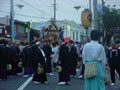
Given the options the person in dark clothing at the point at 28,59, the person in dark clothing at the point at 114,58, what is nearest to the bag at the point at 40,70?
the person in dark clothing at the point at 114,58

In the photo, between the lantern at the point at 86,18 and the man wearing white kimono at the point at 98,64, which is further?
the lantern at the point at 86,18

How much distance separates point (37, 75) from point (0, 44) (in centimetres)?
278

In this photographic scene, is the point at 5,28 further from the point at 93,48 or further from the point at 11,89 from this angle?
the point at 93,48

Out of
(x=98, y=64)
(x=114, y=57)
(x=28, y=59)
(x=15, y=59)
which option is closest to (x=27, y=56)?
(x=28, y=59)

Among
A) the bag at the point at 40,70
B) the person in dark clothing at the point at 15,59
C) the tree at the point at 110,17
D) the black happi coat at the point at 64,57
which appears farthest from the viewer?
the tree at the point at 110,17

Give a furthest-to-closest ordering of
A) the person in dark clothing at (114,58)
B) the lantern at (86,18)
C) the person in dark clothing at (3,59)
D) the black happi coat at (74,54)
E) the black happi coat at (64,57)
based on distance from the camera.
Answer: the lantern at (86,18) < the black happi coat at (74,54) < the person in dark clothing at (3,59) < the black happi coat at (64,57) < the person in dark clothing at (114,58)

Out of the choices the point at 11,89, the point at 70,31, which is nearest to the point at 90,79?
the point at 11,89

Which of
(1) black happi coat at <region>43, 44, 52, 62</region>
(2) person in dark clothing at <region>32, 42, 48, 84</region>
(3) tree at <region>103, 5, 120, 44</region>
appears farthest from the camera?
(3) tree at <region>103, 5, 120, 44</region>

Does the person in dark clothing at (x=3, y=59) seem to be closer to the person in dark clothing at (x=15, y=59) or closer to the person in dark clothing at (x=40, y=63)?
the person in dark clothing at (x=15, y=59)

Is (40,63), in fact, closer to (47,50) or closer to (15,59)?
(15,59)

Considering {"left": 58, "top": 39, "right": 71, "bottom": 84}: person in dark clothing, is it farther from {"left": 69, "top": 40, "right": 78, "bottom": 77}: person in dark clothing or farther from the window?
the window

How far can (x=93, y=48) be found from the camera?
661 centimetres

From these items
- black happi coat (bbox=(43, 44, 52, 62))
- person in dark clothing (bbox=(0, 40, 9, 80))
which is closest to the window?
black happi coat (bbox=(43, 44, 52, 62))

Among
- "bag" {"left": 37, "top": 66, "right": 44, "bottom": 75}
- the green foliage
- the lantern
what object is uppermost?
the green foliage
